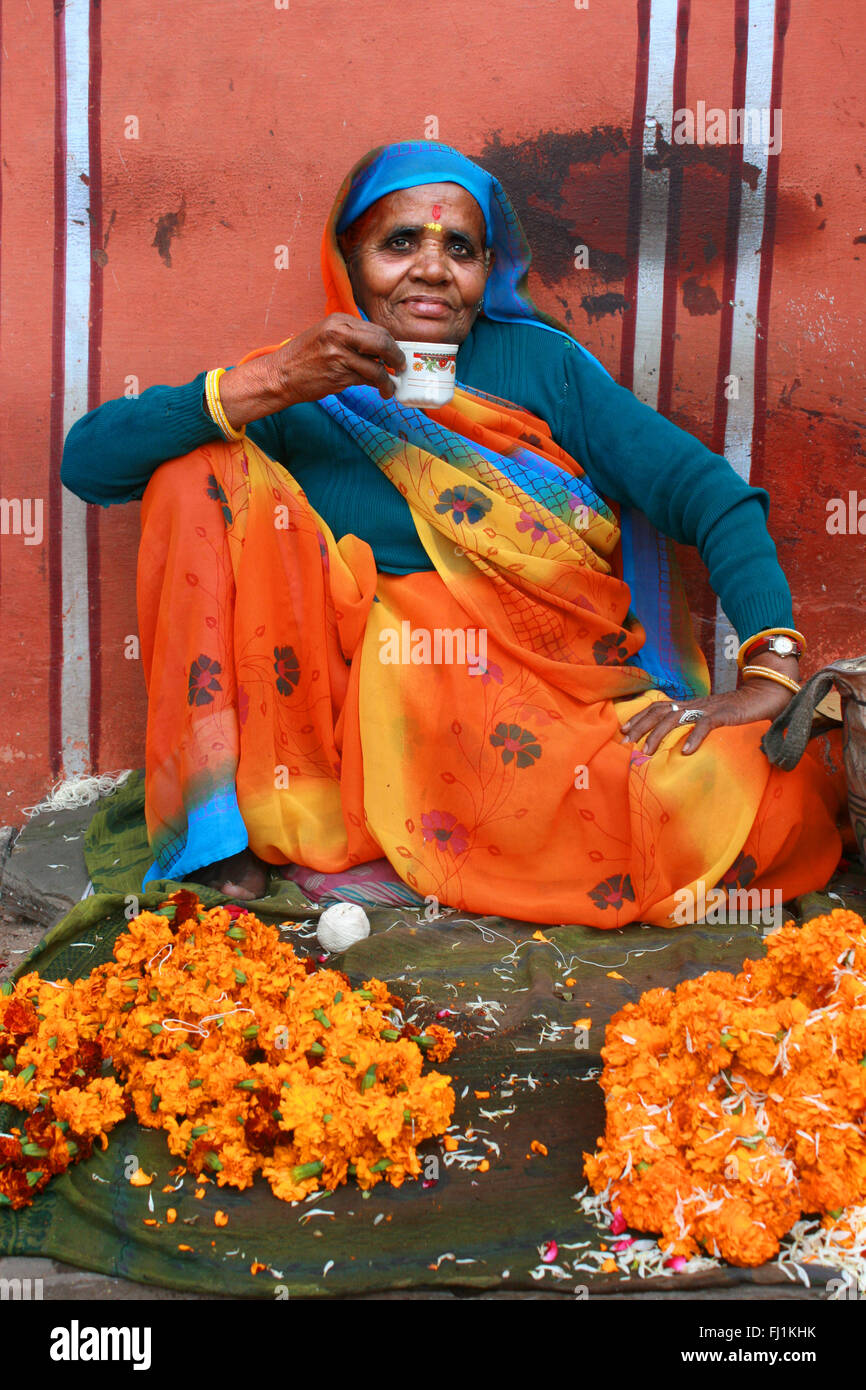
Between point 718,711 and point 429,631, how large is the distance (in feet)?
2.22

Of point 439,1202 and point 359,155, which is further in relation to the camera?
point 359,155

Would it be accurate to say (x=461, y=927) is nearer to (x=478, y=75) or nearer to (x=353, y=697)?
(x=353, y=697)

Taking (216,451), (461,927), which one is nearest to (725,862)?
Answer: (461,927)

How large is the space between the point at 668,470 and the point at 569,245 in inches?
37.5

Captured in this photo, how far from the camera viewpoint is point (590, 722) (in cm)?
251

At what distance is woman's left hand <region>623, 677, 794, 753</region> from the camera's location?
244 cm

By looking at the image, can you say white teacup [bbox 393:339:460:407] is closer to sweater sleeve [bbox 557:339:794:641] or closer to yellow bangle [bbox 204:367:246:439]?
yellow bangle [bbox 204:367:246:439]

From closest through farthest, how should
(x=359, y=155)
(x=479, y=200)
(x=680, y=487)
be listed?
(x=680, y=487) → (x=479, y=200) → (x=359, y=155)

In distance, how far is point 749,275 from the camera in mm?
3244

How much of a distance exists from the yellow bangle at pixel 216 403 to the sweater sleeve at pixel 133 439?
14mm

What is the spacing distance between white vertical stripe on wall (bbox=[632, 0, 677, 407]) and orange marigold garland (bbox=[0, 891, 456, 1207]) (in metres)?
2.10

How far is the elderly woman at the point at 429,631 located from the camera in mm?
2443

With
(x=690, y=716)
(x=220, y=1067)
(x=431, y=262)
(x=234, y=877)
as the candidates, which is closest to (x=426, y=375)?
(x=431, y=262)

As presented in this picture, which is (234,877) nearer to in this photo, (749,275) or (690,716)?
(690,716)
